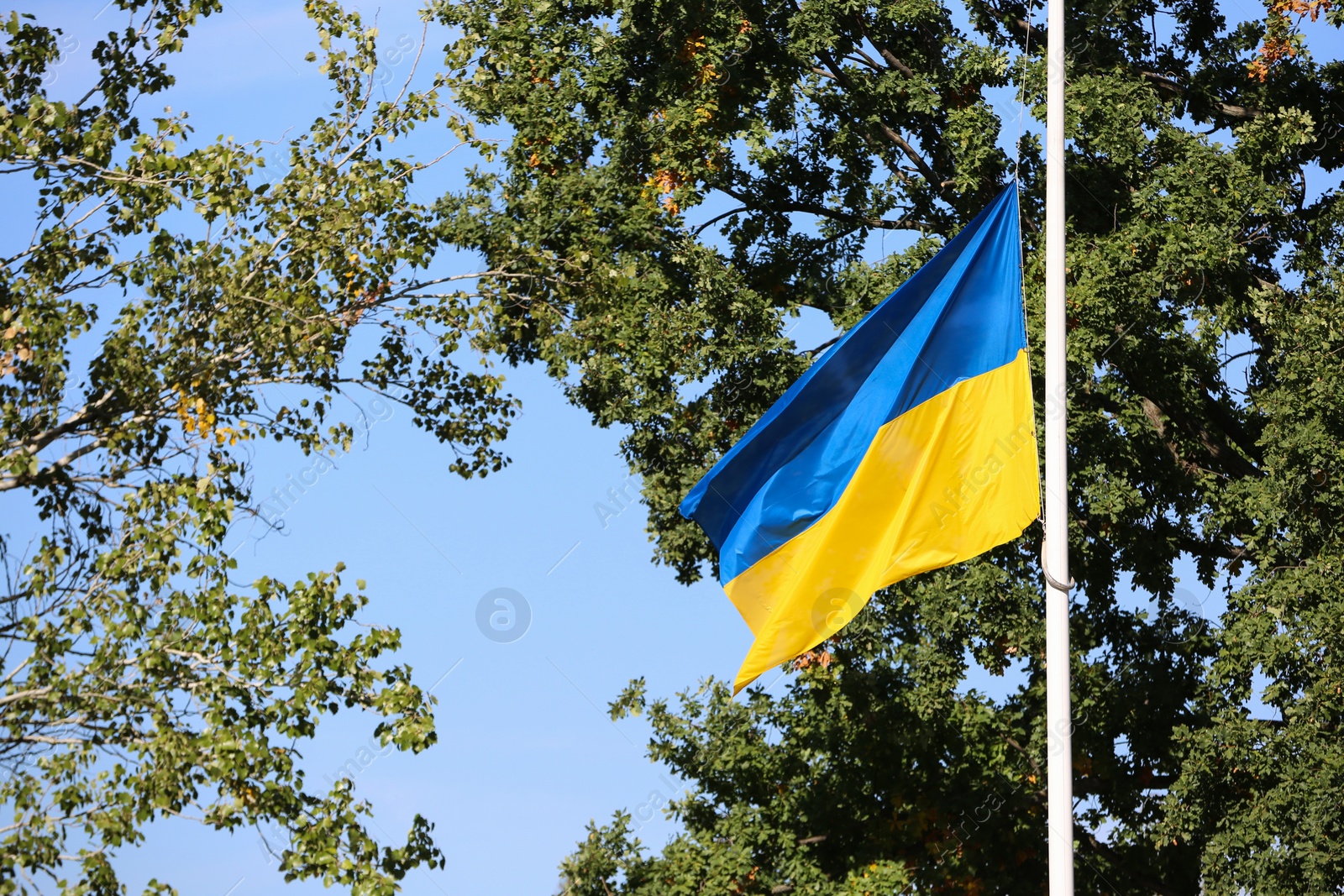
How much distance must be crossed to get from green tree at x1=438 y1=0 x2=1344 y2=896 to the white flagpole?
15.3 ft

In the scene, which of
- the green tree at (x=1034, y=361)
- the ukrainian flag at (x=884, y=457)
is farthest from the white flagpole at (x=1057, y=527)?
the green tree at (x=1034, y=361)

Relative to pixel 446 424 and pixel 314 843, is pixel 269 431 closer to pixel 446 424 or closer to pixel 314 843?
pixel 446 424

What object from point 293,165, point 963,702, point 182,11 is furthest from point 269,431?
point 963,702

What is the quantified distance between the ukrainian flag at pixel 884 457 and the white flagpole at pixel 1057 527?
231 millimetres

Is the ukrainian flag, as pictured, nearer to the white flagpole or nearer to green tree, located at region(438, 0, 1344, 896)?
the white flagpole

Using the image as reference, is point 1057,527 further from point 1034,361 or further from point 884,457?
point 1034,361

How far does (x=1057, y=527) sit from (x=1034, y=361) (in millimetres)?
5577

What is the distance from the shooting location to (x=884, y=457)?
9.36 metres

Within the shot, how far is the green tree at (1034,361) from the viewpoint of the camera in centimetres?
1352

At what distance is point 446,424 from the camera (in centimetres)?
1445

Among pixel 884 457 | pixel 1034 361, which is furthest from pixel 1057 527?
pixel 1034 361

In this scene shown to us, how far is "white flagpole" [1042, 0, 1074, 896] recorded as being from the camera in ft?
26.7

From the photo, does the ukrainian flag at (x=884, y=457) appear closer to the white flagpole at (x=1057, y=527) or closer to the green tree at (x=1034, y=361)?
the white flagpole at (x=1057, y=527)

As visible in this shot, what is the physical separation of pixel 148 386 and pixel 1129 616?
942 centimetres
